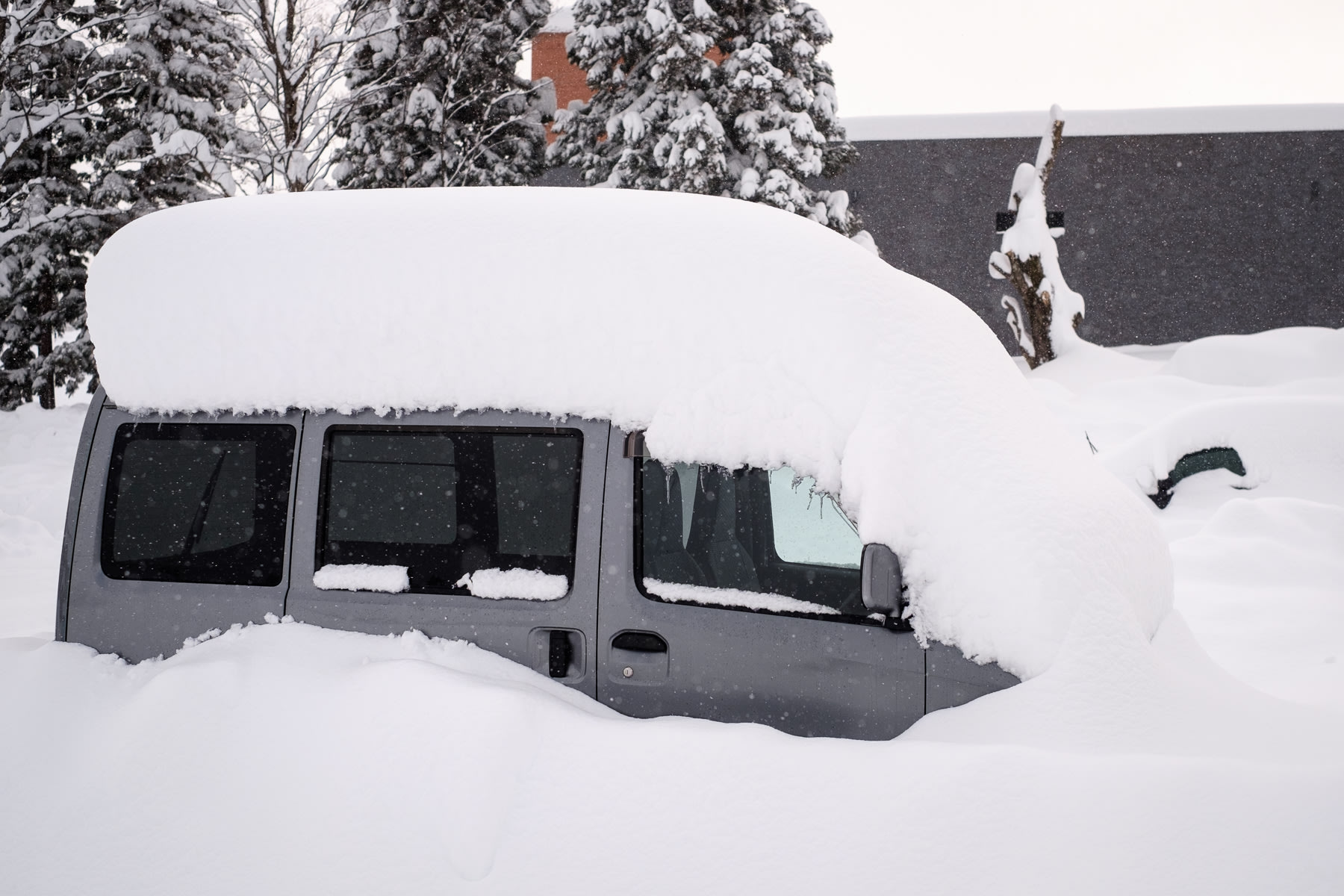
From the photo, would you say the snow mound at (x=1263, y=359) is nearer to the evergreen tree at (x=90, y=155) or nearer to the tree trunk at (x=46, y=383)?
the evergreen tree at (x=90, y=155)

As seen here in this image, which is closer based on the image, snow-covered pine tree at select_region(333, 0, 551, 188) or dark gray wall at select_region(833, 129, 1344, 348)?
snow-covered pine tree at select_region(333, 0, 551, 188)

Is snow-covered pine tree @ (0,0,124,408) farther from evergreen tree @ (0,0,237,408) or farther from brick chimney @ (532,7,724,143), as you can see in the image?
brick chimney @ (532,7,724,143)

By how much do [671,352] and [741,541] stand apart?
0.90 metres

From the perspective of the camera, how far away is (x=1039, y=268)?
17938 millimetres

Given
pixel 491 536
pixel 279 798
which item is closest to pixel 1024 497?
pixel 491 536

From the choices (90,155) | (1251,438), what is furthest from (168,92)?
(1251,438)

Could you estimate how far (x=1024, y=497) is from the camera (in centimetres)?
230

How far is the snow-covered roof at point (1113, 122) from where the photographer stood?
2495 cm

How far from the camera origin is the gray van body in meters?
2.36

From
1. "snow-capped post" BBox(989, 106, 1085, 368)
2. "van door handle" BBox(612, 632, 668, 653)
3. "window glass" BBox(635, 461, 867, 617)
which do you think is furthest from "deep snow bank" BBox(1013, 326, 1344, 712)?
"snow-capped post" BBox(989, 106, 1085, 368)

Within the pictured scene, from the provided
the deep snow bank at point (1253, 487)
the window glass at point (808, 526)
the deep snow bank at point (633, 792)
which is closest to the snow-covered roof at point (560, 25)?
the deep snow bank at point (1253, 487)

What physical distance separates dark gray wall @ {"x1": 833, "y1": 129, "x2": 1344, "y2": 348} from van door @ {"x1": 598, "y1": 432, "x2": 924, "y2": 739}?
2381cm

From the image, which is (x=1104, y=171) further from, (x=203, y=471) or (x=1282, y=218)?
(x=203, y=471)

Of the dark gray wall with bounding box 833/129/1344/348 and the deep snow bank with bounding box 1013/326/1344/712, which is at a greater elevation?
the dark gray wall with bounding box 833/129/1344/348
